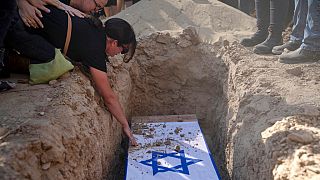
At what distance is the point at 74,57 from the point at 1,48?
1.75ft

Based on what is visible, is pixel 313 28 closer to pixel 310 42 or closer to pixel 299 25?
pixel 310 42

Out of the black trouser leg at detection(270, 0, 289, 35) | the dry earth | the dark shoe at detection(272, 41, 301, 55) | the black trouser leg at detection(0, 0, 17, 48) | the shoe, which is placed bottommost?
the dry earth

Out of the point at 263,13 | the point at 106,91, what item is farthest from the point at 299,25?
the point at 106,91

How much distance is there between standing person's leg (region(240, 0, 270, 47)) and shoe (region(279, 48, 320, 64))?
798mm

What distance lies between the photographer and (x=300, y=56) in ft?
10.4

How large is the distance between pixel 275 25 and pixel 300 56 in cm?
63

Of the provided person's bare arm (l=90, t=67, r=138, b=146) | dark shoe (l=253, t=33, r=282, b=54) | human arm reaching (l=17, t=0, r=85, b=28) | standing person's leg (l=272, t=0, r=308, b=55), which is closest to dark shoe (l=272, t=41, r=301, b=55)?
standing person's leg (l=272, t=0, r=308, b=55)

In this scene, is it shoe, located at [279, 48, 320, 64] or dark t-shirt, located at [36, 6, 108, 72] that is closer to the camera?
dark t-shirt, located at [36, 6, 108, 72]

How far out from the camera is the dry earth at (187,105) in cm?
193

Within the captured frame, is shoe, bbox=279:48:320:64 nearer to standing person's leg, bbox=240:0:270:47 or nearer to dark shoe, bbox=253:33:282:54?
dark shoe, bbox=253:33:282:54

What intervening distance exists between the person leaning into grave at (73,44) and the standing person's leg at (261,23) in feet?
5.64

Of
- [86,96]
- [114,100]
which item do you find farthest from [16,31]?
[114,100]

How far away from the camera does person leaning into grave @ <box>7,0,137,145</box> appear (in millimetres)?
2549

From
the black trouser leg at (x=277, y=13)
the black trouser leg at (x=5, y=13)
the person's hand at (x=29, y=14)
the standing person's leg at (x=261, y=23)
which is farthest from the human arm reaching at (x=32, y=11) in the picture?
the standing person's leg at (x=261, y=23)
